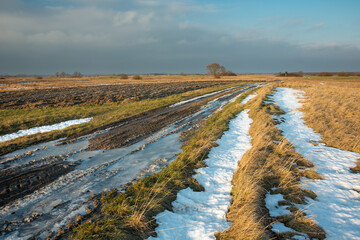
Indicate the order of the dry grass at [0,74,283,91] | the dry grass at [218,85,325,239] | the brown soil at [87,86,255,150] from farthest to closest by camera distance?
the dry grass at [0,74,283,91], the brown soil at [87,86,255,150], the dry grass at [218,85,325,239]

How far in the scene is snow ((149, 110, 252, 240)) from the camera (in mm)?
4086

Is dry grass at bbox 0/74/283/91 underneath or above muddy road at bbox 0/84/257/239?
above

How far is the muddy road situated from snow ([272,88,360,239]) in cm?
500

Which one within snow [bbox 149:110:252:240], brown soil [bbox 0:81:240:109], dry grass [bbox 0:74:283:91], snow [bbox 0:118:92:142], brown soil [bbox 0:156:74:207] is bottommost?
snow [bbox 149:110:252:240]

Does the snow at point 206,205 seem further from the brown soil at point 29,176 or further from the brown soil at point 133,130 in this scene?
the brown soil at point 133,130

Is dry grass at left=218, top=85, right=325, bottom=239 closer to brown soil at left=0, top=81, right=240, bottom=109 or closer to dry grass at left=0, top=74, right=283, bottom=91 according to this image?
brown soil at left=0, top=81, right=240, bottom=109

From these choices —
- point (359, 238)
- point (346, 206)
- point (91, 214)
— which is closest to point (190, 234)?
point (91, 214)

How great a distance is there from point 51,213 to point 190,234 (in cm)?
345

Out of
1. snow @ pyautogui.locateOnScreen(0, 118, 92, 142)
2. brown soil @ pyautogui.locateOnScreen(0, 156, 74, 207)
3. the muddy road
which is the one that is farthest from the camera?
snow @ pyautogui.locateOnScreen(0, 118, 92, 142)

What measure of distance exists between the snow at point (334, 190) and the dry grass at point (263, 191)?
1.01 feet

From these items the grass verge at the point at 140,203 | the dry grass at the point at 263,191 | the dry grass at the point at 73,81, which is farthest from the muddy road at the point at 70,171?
the dry grass at the point at 73,81

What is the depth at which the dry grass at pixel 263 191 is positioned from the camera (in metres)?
3.87

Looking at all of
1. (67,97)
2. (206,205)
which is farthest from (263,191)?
(67,97)

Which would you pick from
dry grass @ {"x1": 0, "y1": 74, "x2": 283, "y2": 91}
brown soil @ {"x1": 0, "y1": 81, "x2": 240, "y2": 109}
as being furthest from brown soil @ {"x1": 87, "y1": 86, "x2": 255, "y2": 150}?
dry grass @ {"x1": 0, "y1": 74, "x2": 283, "y2": 91}
